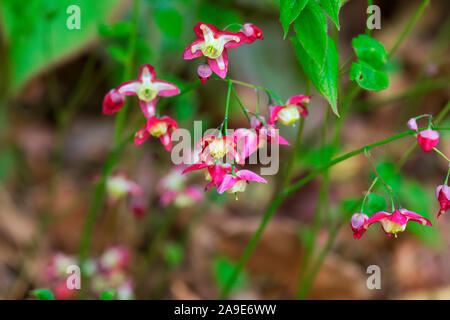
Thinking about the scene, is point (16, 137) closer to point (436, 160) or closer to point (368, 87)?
point (368, 87)

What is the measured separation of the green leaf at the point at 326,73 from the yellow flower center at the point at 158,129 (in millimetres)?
261

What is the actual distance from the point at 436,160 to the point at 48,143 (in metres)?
1.82

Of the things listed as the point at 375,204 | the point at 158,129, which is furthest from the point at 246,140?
the point at 375,204

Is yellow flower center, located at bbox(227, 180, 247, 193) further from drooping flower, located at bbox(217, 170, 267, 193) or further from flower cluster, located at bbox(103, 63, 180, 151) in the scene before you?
flower cluster, located at bbox(103, 63, 180, 151)

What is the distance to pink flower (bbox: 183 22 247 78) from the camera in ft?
2.49

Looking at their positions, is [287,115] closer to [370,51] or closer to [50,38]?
[370,51]

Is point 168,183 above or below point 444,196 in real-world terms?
above

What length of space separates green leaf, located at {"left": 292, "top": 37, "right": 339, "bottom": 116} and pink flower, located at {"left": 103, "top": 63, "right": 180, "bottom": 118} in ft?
0.75

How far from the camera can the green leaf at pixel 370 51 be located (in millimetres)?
840

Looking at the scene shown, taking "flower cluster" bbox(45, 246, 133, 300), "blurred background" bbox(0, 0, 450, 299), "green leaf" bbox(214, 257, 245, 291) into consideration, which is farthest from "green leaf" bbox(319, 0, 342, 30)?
"green leaf" bbox(214, 257, 245, 291)

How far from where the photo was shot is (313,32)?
736mm

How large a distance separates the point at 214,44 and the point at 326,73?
19 cm

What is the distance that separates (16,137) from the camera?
6.64ft

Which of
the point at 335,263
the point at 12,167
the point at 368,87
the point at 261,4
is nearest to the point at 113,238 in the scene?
the point at 12,167
